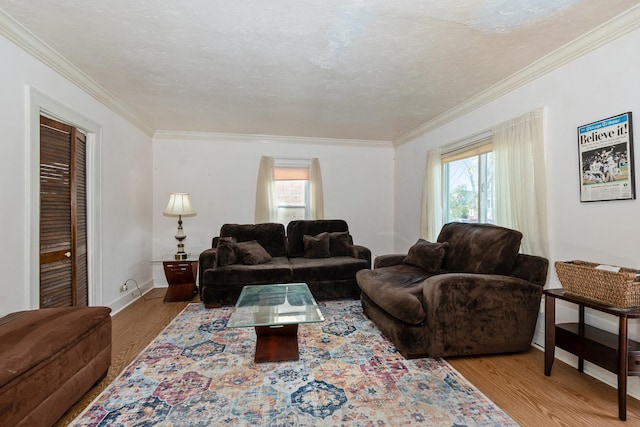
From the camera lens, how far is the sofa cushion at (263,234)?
4289 millimetres

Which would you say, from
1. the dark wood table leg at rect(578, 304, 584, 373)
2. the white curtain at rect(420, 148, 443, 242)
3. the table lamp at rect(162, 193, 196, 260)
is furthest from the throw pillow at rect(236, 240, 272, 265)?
the dark wood table leg at rect(578, 304, 584, 373)

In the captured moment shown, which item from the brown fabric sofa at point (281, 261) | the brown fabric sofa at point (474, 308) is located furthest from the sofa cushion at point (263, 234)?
the brown fabric sofa at point (474, 308)

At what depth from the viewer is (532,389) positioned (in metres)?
1.92

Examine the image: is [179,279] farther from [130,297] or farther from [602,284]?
[602,284]

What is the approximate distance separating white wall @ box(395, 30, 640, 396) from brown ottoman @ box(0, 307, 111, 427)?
10.9 ft

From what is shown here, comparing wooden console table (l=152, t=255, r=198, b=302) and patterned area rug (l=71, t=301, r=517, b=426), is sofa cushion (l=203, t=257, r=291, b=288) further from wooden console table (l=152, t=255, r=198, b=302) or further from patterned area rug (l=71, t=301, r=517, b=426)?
patterned area rug (l=71, t=301, r=517, b=426)

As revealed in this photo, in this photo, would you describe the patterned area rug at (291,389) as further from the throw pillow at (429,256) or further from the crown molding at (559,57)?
the crown molding at (559,57)

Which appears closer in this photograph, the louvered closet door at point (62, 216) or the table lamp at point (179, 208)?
the louvered closet door at point (62, 216)

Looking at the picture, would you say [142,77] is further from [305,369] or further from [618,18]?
[618,18]

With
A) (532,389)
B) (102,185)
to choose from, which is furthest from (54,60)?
(532,389)

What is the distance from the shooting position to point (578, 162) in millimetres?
2264

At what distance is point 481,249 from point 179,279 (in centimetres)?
354

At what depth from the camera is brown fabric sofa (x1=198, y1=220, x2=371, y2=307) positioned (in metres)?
3.53

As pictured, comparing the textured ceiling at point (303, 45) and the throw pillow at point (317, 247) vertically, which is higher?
the textured ceiling at point (303, 45)
